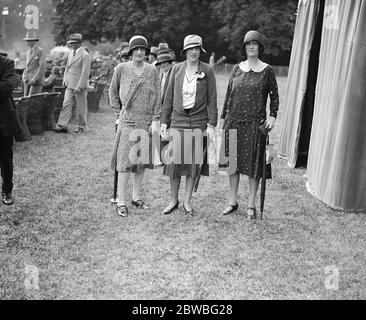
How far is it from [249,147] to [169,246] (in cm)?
154

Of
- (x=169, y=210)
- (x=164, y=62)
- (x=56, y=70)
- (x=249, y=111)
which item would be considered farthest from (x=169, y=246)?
(x=56, y=70)

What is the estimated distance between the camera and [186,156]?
5.72 metres

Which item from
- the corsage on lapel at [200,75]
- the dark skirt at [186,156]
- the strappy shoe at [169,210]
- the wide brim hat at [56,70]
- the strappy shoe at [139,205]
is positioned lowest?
the strappy shoe at [139,205]

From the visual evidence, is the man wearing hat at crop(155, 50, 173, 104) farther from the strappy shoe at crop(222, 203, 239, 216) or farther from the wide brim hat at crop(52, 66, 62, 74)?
the wide brim hat at crop(52, 66, 62, 74)

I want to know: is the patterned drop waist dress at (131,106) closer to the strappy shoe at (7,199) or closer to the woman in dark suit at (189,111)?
the woman in dark suit at (189,111)

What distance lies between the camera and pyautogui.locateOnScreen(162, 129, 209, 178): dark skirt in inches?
223

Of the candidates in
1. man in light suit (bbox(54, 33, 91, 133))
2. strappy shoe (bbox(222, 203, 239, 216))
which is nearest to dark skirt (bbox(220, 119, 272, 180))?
strappy shoe (bbox(222, 203, 239, 216))

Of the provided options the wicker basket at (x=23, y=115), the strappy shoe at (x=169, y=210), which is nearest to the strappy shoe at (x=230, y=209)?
the strappy shoe at (x=169, y=210)

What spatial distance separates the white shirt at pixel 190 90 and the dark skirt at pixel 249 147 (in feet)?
1.73

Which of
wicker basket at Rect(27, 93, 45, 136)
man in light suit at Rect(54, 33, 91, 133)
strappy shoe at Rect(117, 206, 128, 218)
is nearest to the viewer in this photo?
strappy shoe at Rect(117, 206, 128, 218)

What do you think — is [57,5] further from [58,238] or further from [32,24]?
[58,238]

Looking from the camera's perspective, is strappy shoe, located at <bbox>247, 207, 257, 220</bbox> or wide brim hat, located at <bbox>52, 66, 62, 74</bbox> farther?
wide brim hat, located at <bbox>52, 66, 62, 74</bbox>

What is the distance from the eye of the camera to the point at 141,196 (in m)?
6.58

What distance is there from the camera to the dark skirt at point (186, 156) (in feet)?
18.6
